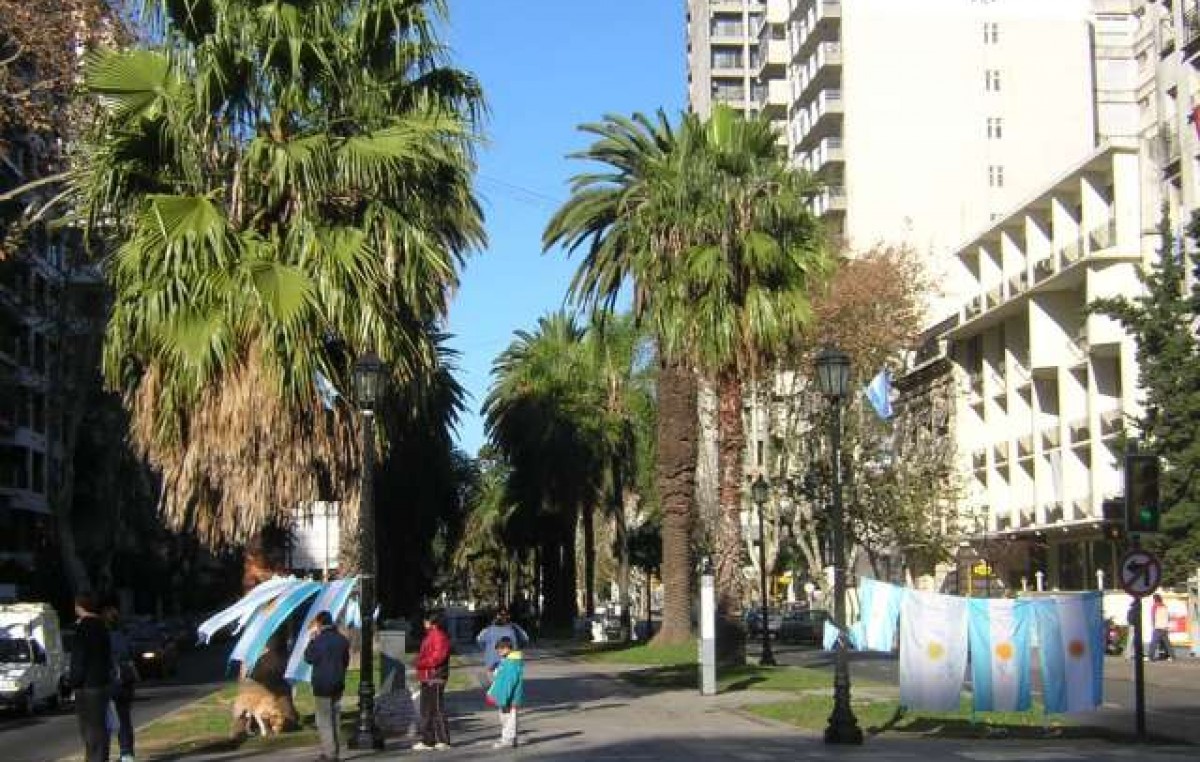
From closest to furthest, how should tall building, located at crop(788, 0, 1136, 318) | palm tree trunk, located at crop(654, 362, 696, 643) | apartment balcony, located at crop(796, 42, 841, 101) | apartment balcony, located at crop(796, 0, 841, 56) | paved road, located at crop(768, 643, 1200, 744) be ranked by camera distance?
1. paved road, located at crop(768, 643, 1200, 744)
2. palm tree trunk, located at crop(654, 362, 696, 643)
3. tall building, located at crop(788, 0, 1136, 318)
4. apartment balcony, located at crop(796, 42, 841, 101)
5. apartment balcony, located at crop(796, 0, 841, 56)

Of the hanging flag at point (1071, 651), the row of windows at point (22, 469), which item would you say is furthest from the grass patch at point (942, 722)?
the row of windows at point (22, 469)

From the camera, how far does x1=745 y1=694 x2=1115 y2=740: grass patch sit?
2062cm

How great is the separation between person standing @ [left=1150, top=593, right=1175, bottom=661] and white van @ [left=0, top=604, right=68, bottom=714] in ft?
87.2

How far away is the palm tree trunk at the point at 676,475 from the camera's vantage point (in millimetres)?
37875

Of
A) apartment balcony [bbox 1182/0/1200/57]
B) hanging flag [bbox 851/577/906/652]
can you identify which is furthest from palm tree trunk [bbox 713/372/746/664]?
apartment balcony [bbox 1182/0/1200/57]

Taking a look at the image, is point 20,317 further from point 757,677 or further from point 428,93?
point 428,93

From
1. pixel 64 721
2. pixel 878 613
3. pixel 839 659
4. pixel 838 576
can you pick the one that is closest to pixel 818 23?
pixel 64 721

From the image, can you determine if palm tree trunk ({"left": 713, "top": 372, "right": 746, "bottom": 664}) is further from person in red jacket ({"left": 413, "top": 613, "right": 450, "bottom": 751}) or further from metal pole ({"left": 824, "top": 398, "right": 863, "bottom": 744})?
person in red jacket ({"left": 413, "top": 613, "right": 450, "bottom": 751})

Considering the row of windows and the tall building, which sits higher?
the tall building

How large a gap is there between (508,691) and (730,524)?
48.4 feet

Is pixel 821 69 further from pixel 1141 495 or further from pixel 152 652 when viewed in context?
pixel 1141 495

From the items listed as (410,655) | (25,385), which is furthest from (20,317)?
(410,655)

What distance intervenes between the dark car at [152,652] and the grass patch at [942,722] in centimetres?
2430

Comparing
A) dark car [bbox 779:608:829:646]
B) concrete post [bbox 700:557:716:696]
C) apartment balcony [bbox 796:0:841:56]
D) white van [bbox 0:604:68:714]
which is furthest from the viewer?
apartment balcony [bbox 796:0:841:56]
